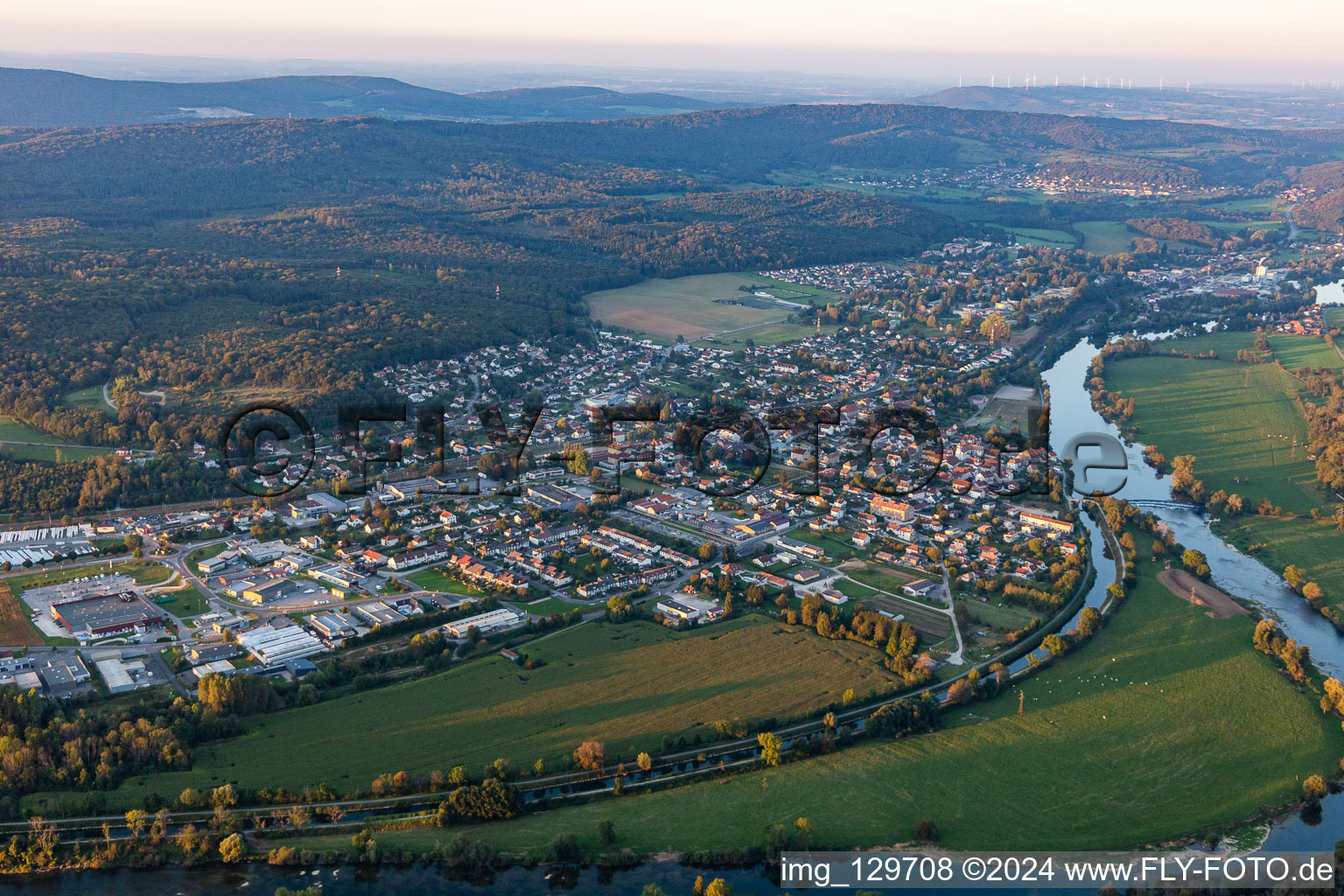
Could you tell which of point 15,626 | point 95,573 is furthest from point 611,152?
point 15,626

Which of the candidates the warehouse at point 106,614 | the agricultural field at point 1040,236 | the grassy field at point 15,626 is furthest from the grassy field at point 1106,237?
the grassy field at point 15,626

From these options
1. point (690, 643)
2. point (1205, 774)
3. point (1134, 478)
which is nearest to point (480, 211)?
point (1134, 478)

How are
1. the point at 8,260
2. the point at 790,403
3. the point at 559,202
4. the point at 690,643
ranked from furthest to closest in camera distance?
the point at 559,202 → the point at 8,260 → the point at 790,403 → the point at 690,643

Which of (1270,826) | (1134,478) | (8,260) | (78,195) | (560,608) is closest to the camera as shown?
(1270,826)

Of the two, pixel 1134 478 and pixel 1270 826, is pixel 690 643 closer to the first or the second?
pixel 1270 826

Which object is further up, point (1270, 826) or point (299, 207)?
point (299, 207)

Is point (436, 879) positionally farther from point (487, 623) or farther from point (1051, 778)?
point (1051, 778)

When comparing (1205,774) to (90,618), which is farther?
(90,618)
